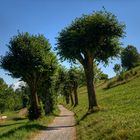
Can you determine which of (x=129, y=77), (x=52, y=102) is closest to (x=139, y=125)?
(x=52, y=102)

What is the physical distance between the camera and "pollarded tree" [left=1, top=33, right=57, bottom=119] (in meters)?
50.4

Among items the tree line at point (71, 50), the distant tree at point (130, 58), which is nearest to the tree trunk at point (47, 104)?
the tree line at point (71, 50)

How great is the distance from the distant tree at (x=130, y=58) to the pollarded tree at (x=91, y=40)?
92372mm

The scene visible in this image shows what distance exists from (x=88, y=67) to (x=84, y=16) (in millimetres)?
6591

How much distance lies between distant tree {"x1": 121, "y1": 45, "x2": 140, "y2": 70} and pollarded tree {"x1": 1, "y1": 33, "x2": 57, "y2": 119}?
9051 cm

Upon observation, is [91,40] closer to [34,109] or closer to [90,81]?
[90,81]

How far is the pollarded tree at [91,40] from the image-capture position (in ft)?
153

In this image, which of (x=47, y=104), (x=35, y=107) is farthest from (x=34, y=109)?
(x=47, y=104)

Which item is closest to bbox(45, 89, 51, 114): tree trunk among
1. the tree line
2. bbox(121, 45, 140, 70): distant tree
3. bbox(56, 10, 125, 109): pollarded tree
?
the tree line

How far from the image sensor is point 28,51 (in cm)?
5097

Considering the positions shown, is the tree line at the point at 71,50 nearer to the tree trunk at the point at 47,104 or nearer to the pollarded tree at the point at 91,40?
the pollarded tree at the point at 91,40

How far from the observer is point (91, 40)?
4656cm

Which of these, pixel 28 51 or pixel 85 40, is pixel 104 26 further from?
pixel 28 51

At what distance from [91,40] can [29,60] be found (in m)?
9.21
